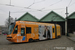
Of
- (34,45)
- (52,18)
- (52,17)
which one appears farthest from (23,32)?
(52,17)

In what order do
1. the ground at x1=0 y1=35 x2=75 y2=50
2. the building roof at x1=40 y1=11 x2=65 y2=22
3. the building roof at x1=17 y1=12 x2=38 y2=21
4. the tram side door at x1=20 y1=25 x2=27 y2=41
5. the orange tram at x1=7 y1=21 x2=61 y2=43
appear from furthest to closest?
the building roof at x1=17 y1=12 x2=38 y2=21 → the building roof at x1=40 y1=11 x2=65 y2=22 → the tram side door at x1=20 y1=25 x2=27 y2=41 → the orange tram at x1=7 y1=21 x2=61 y2=43 → the ground at x1=0 y1=35 x2=75 y2=50

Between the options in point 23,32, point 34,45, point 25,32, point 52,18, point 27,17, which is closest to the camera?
point 34,45

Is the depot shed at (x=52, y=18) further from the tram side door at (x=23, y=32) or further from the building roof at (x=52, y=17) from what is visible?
the tram side door at (x=23, y=32)

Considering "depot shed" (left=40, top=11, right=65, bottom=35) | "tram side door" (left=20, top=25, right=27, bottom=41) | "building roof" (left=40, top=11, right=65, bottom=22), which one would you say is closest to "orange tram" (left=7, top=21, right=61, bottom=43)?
"tram side door" (left=20, top=25, right=27, bottom=41)

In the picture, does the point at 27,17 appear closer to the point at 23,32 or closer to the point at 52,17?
the point at 52,17

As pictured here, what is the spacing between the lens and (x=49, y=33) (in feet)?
73.3

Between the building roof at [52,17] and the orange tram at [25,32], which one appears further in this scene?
the building roof at [52,17]

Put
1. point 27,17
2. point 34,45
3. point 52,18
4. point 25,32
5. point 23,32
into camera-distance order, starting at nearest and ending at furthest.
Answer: point 34,45
point 23,32
point 25,32
point 52,18
point 27,17

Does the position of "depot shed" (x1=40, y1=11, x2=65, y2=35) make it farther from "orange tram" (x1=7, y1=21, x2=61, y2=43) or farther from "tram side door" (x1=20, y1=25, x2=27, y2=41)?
"tram side door" (x1=20, y1=25, x2=27, y2=41)

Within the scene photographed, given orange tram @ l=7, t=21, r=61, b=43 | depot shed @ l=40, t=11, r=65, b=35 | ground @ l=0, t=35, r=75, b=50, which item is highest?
depot shed @ l=40, t=11, r=65, b=35

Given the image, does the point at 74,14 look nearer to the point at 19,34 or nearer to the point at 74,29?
the point at 74,29

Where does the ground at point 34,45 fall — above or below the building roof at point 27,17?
below

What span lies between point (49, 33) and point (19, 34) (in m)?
8.13

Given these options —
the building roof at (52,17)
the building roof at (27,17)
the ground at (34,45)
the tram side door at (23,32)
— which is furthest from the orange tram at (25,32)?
the building roof at (27,17)
